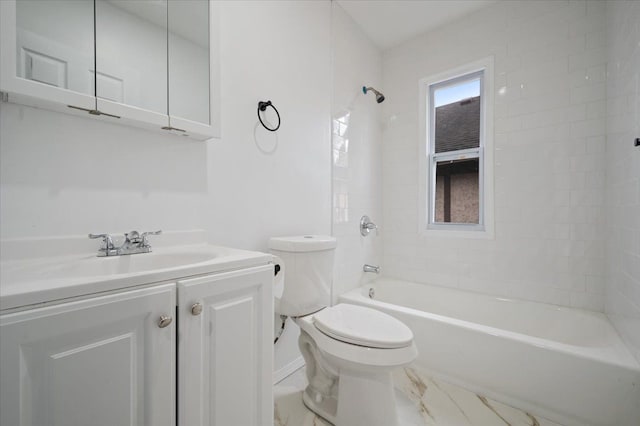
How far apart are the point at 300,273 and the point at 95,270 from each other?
0.85m

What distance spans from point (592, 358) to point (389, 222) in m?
1.62

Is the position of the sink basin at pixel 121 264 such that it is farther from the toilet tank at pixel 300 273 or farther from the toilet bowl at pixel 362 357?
the toilet bowl at pixel 362 357

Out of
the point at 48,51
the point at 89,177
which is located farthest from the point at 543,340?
the point at 48,51

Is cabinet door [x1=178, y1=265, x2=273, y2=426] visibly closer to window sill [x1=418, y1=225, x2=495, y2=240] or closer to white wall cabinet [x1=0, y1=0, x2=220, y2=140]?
white wall cabinet [x1=0, y1=0, x2=220, y2=140]

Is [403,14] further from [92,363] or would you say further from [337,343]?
[92,363]

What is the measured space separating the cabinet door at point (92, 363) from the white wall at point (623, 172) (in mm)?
1972

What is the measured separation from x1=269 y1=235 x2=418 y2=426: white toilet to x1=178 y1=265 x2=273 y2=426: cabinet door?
0.94ft

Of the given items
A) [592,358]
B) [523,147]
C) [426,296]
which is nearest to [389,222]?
[426,296]

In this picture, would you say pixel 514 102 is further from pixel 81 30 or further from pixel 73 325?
pixel 73 325

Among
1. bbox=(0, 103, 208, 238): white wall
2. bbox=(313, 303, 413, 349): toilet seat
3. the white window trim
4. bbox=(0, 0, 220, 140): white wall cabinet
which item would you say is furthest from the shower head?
bbox=(313, 303, 413, 349): toilet seat

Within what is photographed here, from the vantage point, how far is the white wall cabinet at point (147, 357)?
521 millimetres

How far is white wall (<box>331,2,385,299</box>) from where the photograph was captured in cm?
212

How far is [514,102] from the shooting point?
2039mm

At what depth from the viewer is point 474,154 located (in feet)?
7.45
